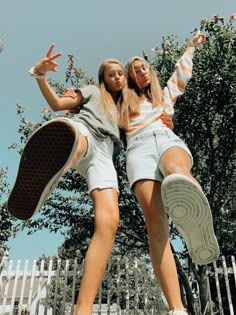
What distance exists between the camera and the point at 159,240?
1927 millimetres

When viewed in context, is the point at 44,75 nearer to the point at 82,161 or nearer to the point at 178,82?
the point at 82,161

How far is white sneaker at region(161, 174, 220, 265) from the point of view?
1.70 meters

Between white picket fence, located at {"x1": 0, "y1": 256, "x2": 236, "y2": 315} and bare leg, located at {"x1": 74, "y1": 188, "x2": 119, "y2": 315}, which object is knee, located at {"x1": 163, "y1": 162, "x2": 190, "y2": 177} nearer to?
bare leg, located at {"x1": 74, "y1": 188, "x2": 119, "y2": 315}

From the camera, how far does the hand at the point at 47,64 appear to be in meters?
2.24

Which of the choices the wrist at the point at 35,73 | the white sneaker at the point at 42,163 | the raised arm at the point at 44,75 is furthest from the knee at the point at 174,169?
the wrist at the point at 35,73

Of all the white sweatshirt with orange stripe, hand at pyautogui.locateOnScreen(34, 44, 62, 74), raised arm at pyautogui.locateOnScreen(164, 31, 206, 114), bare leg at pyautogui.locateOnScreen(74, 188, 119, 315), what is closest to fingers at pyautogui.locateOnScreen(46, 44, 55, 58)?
hand at pyautogui.locateOnScreen(34, 44, 62, 74)

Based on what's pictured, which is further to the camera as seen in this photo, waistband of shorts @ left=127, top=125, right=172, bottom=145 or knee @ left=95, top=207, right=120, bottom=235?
waistband of shorts @ left=127, top=125, right=172, bottom=145

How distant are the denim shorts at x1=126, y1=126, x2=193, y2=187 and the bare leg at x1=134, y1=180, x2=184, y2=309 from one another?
2.0 inches

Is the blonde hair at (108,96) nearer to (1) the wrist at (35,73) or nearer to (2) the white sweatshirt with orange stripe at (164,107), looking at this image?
(2) the white sweatshirt with orange stripe at (164,107)

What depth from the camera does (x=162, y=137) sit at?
2162 millimetres

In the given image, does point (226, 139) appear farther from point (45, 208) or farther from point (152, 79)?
point (152, 79)

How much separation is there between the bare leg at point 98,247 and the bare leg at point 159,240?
0.57 ft

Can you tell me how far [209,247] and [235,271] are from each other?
Answer: 4.29 m

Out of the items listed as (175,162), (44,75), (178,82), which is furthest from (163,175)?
(44,75)
